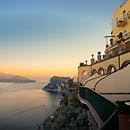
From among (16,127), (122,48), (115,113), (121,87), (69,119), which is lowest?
(16,127)

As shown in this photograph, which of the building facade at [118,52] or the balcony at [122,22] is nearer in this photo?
the building facade at [118,52]

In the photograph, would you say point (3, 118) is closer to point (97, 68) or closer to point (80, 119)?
point (97, 68)

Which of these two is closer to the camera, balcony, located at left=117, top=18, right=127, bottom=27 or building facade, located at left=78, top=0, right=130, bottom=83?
building facade, located at left=78, top=0, right=130, bottom=83

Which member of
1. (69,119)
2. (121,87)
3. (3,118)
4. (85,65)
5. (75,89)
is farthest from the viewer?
(3,118)

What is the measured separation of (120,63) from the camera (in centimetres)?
1878

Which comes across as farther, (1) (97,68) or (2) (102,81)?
(1) (97,68)

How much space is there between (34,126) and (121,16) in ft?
127

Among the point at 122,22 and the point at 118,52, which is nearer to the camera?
the point at 118,52

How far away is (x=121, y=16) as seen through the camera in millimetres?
Answer: 26719

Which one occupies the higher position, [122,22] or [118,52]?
[122,22]

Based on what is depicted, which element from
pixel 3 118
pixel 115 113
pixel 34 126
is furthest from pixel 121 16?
pixel 3 118

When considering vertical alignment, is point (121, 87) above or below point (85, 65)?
below

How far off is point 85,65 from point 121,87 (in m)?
20.2

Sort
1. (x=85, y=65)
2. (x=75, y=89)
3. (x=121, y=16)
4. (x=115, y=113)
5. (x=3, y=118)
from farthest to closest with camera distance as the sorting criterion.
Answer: (x=3, y=118)
(x=85, y=65)
(x=75, y=89)
(x=121, y=16)
(x=115, y=113)
